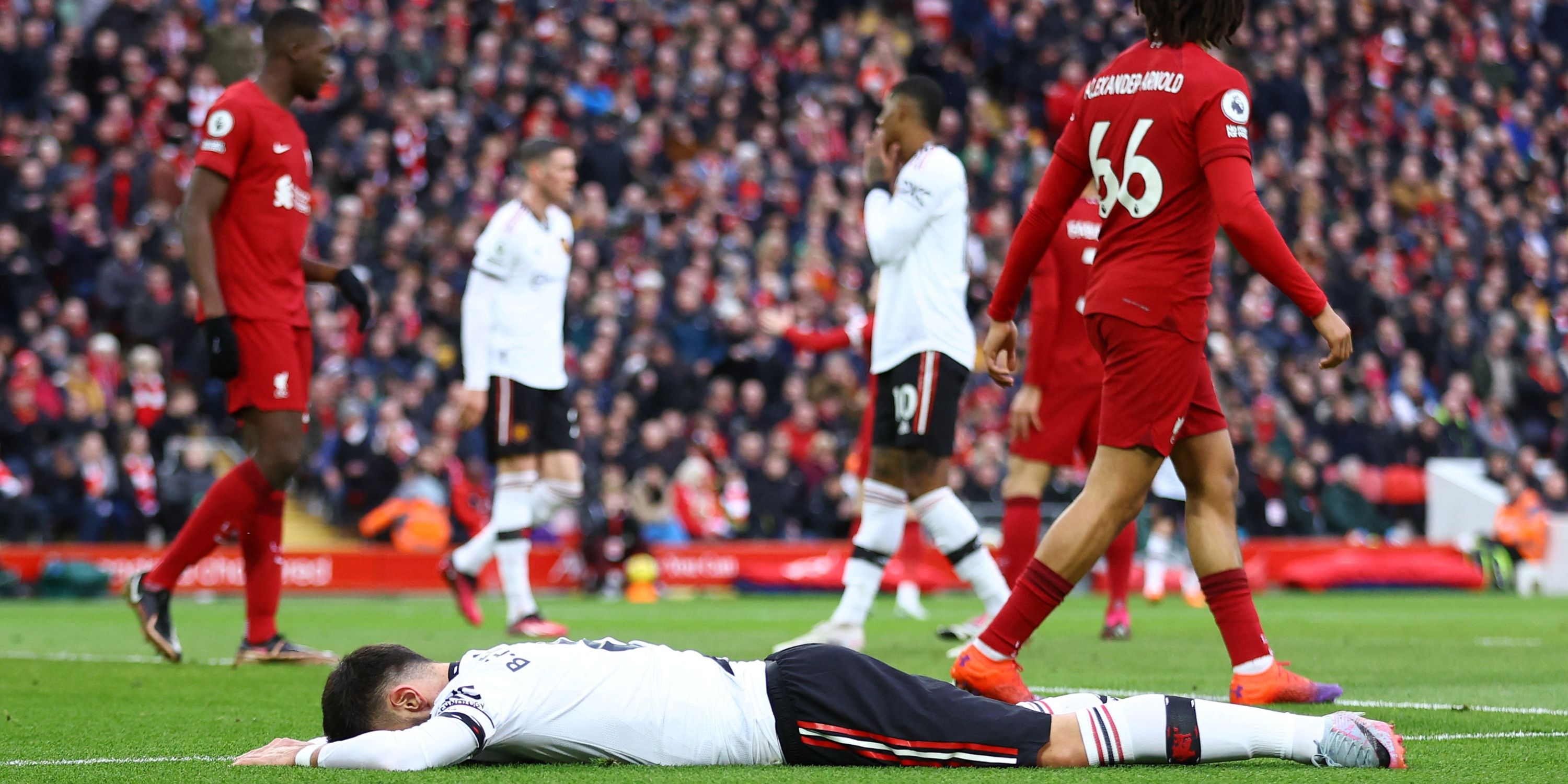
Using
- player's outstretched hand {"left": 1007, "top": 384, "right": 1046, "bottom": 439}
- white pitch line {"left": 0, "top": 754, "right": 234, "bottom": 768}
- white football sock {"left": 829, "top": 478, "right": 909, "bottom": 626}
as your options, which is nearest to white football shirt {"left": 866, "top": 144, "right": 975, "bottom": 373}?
white football sock {"left": 829, "top": 478, "right": 909, "bottom": 626}

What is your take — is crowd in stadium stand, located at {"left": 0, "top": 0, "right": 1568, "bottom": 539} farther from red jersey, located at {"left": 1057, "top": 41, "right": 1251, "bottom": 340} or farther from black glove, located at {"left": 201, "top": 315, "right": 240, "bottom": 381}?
red jersey, located at {"left": 1057, "top": 41, "right": 1251, "bottom": 340}

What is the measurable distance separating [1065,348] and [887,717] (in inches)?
213

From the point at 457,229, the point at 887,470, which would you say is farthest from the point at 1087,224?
the point at 457,229

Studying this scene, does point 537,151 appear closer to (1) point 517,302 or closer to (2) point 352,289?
(1) point 517,302

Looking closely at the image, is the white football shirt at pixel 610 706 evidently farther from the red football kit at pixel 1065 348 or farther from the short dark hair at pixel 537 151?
the short dark hair at pixel 537 151

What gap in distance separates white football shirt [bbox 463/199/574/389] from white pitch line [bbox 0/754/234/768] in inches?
210

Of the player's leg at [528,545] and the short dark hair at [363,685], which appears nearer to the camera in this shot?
the short dark hair at [363,685]

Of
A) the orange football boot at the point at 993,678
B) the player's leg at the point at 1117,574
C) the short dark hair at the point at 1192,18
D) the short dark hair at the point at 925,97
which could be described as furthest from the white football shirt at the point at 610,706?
the player's leg at the point at 1117,574

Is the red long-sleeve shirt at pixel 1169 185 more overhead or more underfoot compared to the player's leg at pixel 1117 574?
more overhead

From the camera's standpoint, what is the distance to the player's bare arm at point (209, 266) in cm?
721

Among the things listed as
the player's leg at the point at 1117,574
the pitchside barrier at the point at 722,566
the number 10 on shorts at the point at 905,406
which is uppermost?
the number 10 on shorts at the point at 905,406

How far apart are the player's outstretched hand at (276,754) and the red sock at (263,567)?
3.58 metres

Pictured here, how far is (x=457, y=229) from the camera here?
1927cm

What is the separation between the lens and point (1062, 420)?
931 centimetres
